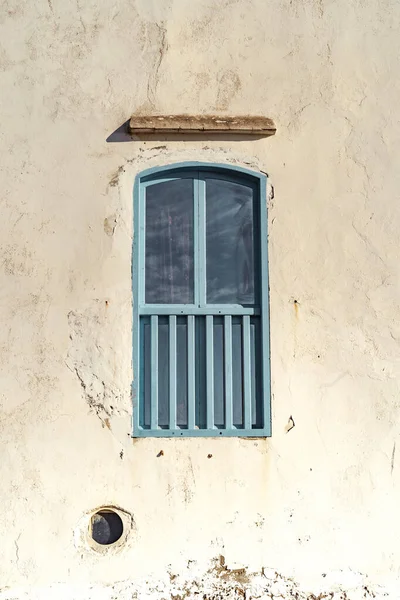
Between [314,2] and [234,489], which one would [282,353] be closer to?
[234,489]

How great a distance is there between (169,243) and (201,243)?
0.22 meters

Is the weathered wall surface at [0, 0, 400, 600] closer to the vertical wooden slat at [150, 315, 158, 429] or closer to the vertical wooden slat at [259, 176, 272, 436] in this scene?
the vertical wooden slat at [259, 176, 272, 436]

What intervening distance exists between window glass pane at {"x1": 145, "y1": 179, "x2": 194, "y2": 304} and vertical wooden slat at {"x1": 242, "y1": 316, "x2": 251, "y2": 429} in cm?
42

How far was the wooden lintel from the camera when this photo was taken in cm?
520

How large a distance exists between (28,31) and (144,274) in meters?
1.88

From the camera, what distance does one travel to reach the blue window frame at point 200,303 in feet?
16.8

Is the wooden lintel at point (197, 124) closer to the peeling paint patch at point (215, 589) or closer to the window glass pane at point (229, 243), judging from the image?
the window glass pane at point (229, 243)

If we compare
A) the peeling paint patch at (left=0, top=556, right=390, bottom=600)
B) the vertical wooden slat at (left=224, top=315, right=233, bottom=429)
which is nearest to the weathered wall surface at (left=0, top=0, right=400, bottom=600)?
the peeling paint patch at (left=0, top=556, right=390, bottom=600)

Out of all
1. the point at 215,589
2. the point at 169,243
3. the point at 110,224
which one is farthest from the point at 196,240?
the point at 215,589

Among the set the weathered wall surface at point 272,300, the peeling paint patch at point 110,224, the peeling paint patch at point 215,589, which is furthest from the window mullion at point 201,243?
the peeling paint patch at point 215,589

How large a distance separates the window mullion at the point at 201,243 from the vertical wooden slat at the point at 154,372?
0.33 meters

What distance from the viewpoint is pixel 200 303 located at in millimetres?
5199

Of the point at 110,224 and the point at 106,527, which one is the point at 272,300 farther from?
the point at 106,527

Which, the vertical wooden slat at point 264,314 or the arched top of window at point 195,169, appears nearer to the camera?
the vertical wooden slat at point 264,314
